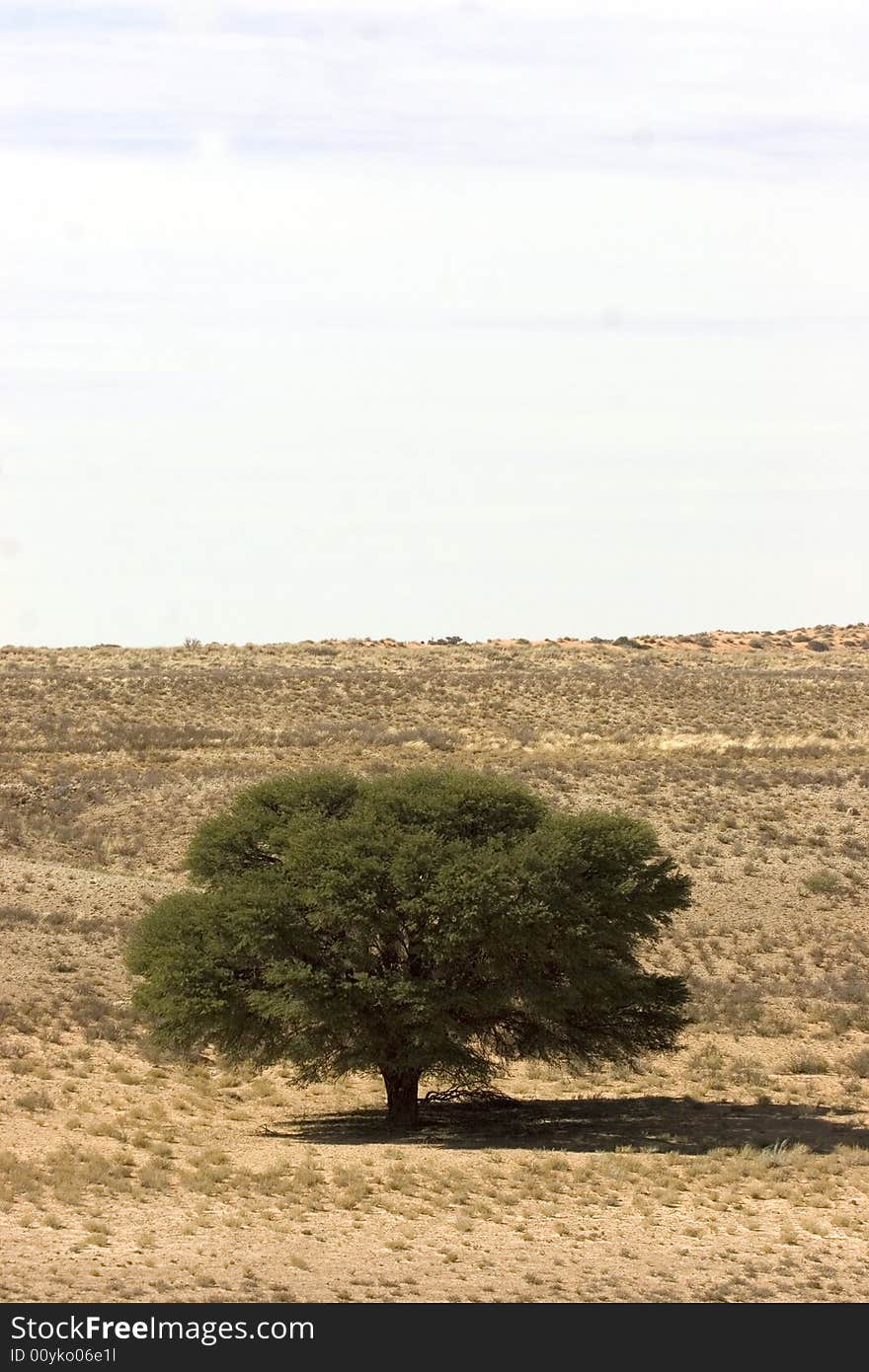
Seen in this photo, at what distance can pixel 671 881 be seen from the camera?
34.1 m

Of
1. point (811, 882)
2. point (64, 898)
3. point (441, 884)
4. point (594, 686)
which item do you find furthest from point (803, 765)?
point (441, 884)

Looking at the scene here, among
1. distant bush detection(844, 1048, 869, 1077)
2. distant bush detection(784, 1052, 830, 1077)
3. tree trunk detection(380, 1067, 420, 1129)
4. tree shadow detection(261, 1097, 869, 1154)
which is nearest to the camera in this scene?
tree shadow detection(261, 1097, 869, 1154)

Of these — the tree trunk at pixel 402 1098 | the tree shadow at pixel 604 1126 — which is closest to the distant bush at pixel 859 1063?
the tree shadow at pixel 604 1126

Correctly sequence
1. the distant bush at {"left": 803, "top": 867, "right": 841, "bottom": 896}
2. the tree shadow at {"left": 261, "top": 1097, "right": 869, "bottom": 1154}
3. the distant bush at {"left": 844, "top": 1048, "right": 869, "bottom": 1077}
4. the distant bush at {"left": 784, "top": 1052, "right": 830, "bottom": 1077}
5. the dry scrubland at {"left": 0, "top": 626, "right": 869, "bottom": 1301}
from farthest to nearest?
the distant bush at {"left": 803, "top": 867, "right": 841, "bottom": 896} < the distant bush at {"left": 784, "top": 1052, "right": 830, "bottom": 1077} < the distant bush at {"left": 844, "top": 1048, "right": 869, "bottom": 1077} < the tree shadow at {"left": 261, "top": 1097, "right": 869, "bottom": 1154} < the dry scrubland at {"left": 0, "top": 626, "right": 869, "bottom": 1301}

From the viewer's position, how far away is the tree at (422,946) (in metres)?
31.2

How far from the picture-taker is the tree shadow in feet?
103

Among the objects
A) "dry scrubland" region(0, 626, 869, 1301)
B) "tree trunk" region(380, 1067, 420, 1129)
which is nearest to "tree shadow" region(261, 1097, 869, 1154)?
"dry scrubland" region(0, 626, 869, 1301)

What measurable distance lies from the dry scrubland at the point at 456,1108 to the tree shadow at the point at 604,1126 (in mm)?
126

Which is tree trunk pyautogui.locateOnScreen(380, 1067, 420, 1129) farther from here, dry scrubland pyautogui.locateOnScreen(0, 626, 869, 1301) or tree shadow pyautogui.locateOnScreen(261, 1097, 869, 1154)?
dry scrubland pyautogui.locateOnScreen(0, 626, 869, 1301)

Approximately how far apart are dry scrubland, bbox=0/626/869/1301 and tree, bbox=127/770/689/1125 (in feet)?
5.45

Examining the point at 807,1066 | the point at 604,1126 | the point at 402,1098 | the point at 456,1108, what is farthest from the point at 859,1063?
the point at 402,1098

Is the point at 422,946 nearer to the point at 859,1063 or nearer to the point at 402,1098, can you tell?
the point at 402,1098

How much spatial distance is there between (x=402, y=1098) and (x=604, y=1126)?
376 centimetres

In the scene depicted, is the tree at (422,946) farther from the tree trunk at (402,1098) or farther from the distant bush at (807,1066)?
the distant bush at (807,1066)
